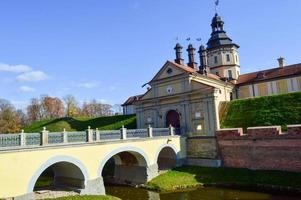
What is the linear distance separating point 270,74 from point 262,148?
58.4 ft

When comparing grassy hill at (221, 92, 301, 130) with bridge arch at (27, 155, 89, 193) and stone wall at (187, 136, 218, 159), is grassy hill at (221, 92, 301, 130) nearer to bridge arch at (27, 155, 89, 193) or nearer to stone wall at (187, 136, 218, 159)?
stone wall at (187, 136, 218, 159)

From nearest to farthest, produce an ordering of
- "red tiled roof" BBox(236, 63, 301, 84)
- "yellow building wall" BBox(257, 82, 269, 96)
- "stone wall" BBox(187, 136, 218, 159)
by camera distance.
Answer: "stone wall" BBox(187, 136, 218, 159) → "red tiled roof" BBox(236, 63, 301, 84) → "yellow building wall" BBox(257, 82, 269, 96)

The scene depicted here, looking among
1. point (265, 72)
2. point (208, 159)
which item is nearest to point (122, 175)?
point (208, 159)

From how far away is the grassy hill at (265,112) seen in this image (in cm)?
2295

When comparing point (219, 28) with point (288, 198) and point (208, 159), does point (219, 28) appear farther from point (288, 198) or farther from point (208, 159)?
point (288, 198)

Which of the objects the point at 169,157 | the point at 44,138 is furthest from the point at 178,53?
the point at 44,138

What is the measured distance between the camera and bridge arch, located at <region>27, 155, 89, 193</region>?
13.3m

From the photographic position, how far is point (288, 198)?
15.8 m

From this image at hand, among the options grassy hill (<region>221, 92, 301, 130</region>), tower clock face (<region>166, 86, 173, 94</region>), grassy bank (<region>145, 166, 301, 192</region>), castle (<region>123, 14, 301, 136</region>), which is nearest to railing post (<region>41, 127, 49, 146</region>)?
grassy bank (<region>145, 166, 301, 192</region>)

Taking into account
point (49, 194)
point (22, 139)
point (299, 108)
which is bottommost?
point (49, 194)

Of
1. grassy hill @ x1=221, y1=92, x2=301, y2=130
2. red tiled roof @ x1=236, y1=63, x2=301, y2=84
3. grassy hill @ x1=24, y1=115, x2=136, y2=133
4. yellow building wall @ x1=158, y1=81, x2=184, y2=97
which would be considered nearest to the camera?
grassy hill @ x1=221, y1=92, x2=301, y2=130

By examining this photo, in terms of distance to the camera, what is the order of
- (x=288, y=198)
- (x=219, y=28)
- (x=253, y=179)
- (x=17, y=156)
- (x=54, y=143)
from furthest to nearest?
(x=219, y=28) → (x=253, y=179) → (x=288, y=198) → (x=54, y=143) → (x=17, y=156)

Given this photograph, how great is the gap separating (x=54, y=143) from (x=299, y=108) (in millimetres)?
19964

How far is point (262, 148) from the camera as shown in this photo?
20.6 metres
